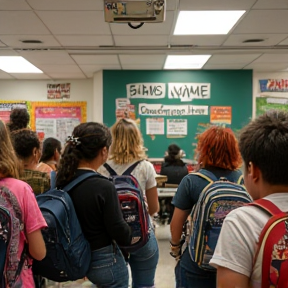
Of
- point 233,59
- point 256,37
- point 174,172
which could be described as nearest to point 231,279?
point 256,37

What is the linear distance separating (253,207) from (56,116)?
6.14 metres

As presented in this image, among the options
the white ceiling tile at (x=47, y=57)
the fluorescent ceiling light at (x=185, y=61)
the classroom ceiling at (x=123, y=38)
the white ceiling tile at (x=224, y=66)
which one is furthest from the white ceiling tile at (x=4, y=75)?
the white ceiling tile at (x=224, y=66)

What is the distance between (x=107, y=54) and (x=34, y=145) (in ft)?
10.3

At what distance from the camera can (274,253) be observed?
792mm

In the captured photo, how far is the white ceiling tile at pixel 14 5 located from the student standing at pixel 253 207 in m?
2.75

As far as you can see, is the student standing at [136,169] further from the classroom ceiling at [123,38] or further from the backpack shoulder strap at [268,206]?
the classroom ceiling at [123,38]

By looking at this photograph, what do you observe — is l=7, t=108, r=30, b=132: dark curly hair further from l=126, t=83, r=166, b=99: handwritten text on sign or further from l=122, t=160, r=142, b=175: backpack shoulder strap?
l=126, t=83, r=166, b=99: handwritten text on sign

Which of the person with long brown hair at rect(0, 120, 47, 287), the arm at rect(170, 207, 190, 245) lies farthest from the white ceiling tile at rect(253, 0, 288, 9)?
the person with long brown hair at rect(0, 120, 47, 287)

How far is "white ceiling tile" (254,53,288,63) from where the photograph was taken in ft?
16.2

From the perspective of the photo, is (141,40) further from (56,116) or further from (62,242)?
(62,242)

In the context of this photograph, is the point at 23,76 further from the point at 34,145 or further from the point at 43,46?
the point at 34,145

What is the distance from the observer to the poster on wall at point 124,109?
5934 mm

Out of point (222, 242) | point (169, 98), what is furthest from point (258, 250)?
point (169, 98)

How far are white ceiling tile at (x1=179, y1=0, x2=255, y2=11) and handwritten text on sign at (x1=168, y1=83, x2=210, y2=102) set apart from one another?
2.73 metres
